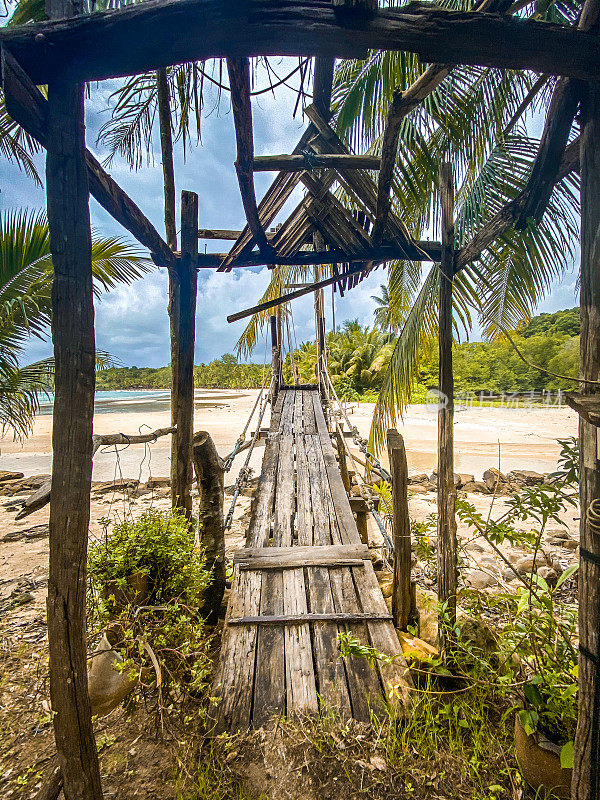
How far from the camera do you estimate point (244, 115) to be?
1.61 metres

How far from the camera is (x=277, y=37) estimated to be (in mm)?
1172

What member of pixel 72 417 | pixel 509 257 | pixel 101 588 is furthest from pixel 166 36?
pixel 509 257

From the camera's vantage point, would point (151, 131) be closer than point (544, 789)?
No

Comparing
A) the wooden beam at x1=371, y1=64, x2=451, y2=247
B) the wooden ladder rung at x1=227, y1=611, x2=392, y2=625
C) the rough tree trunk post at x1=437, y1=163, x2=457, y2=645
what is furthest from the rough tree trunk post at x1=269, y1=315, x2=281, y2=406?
the wooden ladder rung at x1=227, y1=611, x2=392, y2=625

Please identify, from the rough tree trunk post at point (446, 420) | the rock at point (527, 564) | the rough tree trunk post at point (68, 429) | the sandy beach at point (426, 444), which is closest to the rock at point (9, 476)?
the sandy beach at point (426, 444)

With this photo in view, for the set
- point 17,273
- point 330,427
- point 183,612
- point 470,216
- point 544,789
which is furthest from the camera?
point 330,427

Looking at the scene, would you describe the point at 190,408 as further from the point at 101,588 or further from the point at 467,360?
the point at 467,360

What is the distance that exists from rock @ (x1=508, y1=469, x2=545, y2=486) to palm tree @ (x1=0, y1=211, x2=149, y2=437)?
800cm

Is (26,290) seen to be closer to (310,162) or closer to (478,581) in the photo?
(310,162)

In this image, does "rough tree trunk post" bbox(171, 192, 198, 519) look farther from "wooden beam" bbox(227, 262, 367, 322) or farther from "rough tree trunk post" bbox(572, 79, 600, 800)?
"rough tree trunk post" bbox(572, 79, 600, 800)

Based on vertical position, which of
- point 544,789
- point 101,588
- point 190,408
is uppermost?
point 190,408

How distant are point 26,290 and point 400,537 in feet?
13.9

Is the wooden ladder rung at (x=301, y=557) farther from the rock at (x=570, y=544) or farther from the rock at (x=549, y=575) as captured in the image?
the rock at (x=570, y=544)

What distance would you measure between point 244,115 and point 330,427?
5693 millimetres
